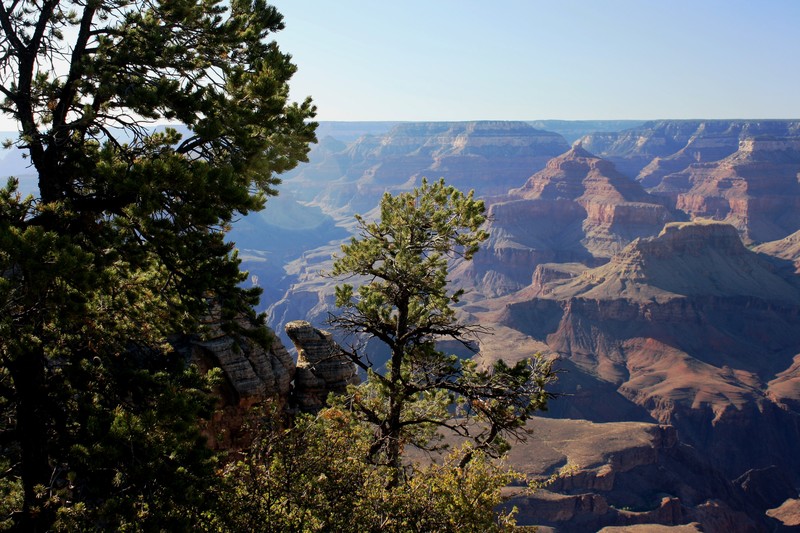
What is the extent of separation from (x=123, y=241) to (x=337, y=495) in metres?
5.17

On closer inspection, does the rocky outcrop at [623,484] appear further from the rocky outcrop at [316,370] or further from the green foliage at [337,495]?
the green foliage at [337,495]

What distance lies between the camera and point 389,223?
1452 centimetres

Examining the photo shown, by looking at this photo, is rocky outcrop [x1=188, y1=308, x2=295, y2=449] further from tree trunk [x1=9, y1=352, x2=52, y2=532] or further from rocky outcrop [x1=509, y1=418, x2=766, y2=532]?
rocky outcrop [x1=509, y1=418, x2=766, y2=532]

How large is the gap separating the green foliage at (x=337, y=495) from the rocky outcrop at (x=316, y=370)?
834 cm

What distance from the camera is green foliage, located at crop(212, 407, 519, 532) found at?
8570mm

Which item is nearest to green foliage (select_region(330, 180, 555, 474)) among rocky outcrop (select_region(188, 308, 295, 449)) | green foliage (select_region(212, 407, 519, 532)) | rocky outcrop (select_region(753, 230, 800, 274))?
green foliage (select_region(212, 407, 519, 532))

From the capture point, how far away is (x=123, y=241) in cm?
828

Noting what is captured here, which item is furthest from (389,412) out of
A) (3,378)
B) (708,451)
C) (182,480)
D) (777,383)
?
(777,383)

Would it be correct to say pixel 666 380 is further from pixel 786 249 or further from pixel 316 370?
pixel 316 370

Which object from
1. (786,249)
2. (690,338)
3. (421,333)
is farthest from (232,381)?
(786,249)

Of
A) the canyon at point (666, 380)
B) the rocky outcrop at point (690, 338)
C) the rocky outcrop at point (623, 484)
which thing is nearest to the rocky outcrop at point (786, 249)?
the canyon at point (666, 380)

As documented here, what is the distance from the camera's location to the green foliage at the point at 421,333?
42.6 ft

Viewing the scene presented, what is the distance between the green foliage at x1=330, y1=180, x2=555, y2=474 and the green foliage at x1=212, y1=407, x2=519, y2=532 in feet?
8.56

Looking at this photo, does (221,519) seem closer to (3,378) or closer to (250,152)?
(3,378)
